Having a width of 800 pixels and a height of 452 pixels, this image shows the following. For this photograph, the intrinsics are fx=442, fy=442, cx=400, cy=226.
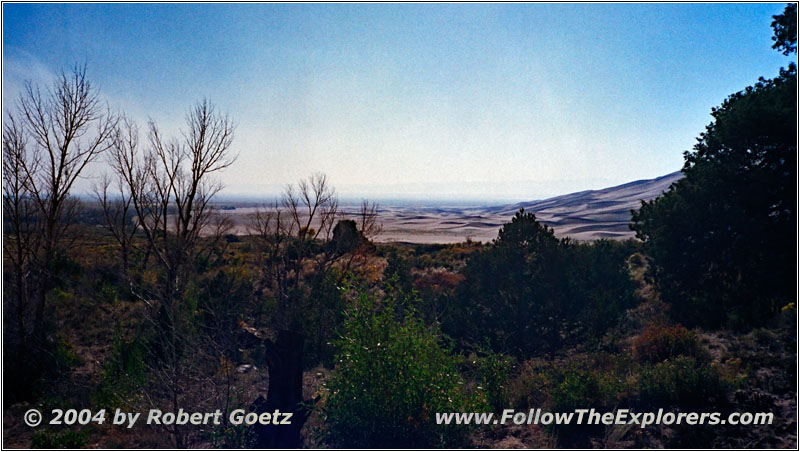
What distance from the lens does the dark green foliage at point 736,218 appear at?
23.2 feet

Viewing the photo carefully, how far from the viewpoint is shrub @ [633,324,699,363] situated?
816 centimetres

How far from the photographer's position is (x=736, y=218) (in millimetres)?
7566

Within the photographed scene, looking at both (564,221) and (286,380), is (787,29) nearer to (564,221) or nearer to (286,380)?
(286,380)

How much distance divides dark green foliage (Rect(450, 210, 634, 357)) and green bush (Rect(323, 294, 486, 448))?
164 inches

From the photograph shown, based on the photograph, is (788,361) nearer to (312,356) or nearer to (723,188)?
(723,188)

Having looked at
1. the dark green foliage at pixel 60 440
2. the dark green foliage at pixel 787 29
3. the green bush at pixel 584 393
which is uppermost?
the dark green foliage at pixel 787 29

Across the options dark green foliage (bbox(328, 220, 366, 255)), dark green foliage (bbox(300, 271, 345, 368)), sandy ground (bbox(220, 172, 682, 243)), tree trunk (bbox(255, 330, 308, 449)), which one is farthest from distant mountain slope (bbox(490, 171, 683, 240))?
tree trunk (bbox(255, 330, 308, 449))

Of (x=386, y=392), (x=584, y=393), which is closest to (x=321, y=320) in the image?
(x=386, y=392)

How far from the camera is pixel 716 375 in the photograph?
6.34 meters

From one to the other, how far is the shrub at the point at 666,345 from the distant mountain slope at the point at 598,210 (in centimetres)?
2325

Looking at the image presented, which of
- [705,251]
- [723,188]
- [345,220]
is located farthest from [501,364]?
[345,220]

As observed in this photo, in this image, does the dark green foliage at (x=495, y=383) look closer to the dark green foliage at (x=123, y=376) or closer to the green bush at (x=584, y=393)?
the green bush at (x=584, y=393)

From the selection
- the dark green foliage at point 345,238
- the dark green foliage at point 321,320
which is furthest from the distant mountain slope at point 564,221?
the dark green foliage at point 321,320

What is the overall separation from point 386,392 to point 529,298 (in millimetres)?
5212
